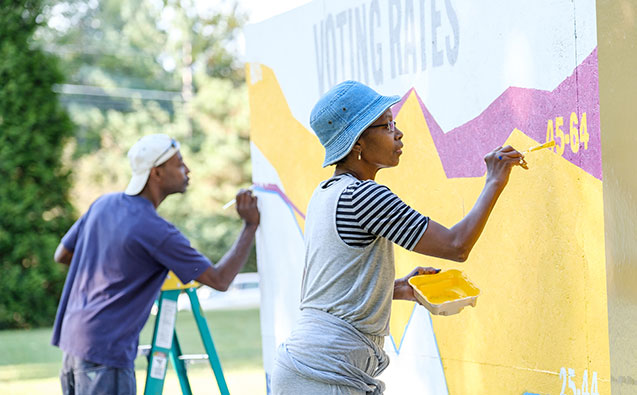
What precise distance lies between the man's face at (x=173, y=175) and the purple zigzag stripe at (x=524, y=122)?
1.30 m

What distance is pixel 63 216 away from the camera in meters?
14.9

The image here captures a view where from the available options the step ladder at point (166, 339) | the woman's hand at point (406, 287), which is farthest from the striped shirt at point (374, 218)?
the step ladder at point (166, 339)

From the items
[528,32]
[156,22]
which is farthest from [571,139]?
[156,22]

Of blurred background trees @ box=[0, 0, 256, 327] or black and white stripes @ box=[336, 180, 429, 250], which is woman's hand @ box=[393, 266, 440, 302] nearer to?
black and white stripes @ box=[336, 180, 429, 250]

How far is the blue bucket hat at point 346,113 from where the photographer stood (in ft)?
8.07

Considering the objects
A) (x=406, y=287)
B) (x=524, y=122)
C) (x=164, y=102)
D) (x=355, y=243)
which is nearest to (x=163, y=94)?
(x=164, y=102)

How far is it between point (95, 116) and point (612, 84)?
2228cm

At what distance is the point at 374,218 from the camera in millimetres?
2320

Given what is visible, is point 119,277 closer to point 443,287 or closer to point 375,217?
point 443,287

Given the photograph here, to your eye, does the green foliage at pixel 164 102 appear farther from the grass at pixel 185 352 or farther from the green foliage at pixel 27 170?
the grass at pixel 185 352

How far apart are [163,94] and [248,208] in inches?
816

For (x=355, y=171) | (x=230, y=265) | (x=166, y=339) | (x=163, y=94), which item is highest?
(x=163, y=94)

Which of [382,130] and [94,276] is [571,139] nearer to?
[382,130]

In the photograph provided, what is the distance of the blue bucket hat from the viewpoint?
246 centimetres
